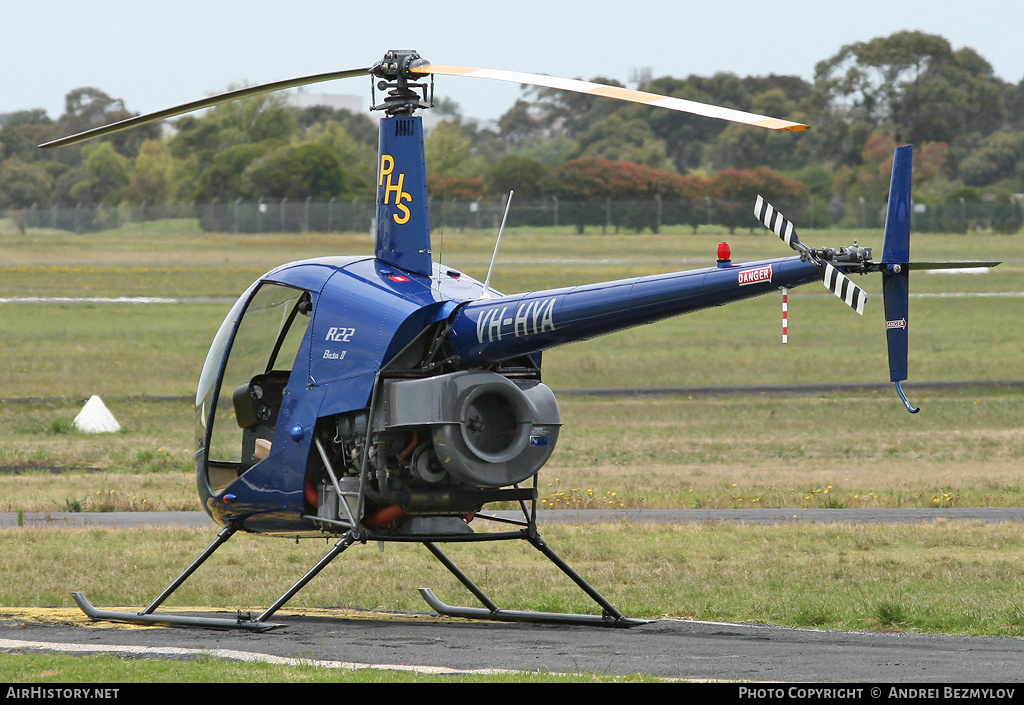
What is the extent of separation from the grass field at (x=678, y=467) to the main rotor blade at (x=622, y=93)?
14.7ft

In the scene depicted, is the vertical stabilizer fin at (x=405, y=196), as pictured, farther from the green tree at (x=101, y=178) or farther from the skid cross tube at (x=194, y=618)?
the green tree at (x=101, y=178)

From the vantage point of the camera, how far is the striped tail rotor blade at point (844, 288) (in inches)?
359

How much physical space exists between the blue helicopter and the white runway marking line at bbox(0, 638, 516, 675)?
3.00 feet

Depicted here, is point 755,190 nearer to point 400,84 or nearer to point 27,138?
point 27,138

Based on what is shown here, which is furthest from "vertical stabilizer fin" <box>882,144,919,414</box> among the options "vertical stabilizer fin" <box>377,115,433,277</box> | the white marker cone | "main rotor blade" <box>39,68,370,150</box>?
the white marker cone

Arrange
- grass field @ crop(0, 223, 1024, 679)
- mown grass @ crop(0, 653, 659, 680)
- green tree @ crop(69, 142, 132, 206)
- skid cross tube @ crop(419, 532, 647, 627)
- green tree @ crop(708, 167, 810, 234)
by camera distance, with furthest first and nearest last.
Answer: green tree @ crop(69, 142, 132, 206)
green tree @ crop(708, 167, 810, 234)
grass field @ crop(0, 223, 1024, 679)
skid cross tube @ crop(419, 532, 647, 627)
mown grass @ crop(0, 653, 659, 680)

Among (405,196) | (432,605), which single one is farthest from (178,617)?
(405,196)

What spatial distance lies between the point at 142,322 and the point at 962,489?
36.5 metres

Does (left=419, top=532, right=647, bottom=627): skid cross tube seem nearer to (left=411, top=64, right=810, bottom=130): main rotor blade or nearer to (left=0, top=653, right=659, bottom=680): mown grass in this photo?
(left=0, top=653, right=659, bottom=680): mown grass

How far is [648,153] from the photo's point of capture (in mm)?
119312

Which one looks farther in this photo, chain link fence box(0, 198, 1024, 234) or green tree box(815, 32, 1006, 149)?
green tree box(815, 32, 1006, 149)

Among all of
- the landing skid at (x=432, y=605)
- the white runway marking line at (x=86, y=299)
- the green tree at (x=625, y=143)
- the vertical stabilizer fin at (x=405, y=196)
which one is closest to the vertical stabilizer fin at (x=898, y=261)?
the landing skid at (x=432, y=605)

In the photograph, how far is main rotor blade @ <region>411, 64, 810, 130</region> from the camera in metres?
8.60
